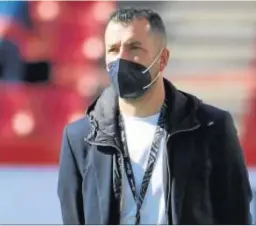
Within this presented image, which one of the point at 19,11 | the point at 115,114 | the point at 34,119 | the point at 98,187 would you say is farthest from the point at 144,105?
the point at 19,11

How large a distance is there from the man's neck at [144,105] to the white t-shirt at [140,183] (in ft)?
0.20

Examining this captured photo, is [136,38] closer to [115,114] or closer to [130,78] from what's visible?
[130,78]

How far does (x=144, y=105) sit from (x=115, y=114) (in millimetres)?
110

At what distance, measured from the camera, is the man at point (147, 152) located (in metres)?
1.67

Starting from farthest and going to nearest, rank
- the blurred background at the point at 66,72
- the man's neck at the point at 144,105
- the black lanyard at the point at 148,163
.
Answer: the blurred background at the point at 66,72 → the man's neck at the point at 144,105 → the black lanyard at the point at 148,163

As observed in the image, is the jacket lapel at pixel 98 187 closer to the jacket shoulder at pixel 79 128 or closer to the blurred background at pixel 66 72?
the jacket shoulder at pixel 79 128

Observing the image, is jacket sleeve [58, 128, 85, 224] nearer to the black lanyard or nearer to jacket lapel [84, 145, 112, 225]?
jacket lapel [84, 145, 112, 225]

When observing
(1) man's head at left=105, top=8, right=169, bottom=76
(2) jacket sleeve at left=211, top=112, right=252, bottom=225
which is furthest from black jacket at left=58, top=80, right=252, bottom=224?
(1) man's head at left=105, top=8, right=169, bottom=76

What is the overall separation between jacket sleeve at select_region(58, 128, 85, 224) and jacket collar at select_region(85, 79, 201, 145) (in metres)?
0.11

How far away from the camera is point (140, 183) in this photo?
5.45ft

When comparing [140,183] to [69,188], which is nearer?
[140,183]

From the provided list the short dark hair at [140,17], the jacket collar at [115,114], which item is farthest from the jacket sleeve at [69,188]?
the short dark hair at [140,17]

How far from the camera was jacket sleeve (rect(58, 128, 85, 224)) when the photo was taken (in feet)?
5.79

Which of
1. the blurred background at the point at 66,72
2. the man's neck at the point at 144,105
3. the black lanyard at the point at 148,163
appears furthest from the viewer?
the blurred background at the point at 66,72
